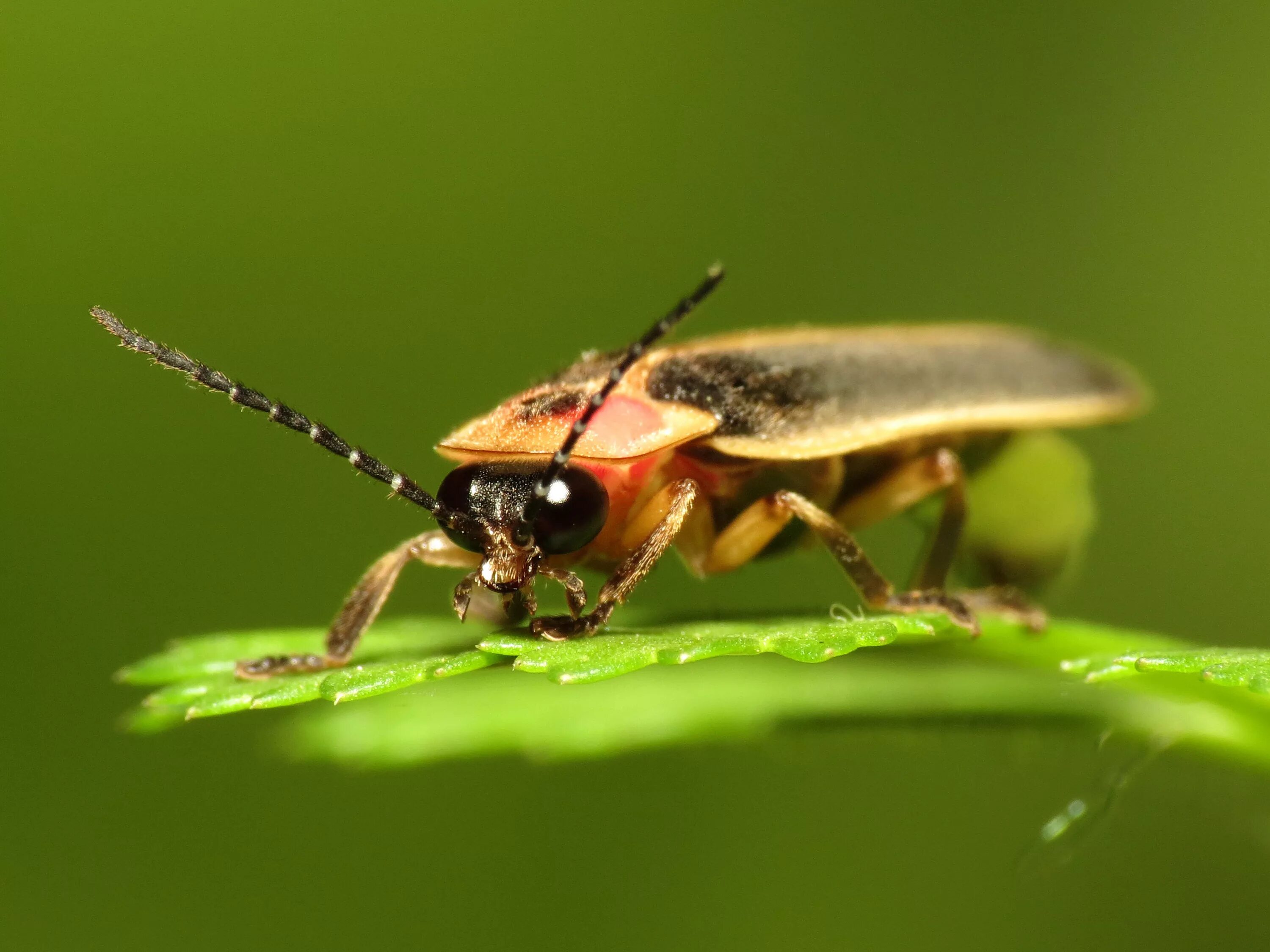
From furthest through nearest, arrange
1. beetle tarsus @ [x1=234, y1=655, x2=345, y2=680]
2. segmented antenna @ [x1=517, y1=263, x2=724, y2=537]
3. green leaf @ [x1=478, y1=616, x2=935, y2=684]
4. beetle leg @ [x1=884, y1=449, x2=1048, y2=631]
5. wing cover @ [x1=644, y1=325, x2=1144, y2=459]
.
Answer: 1. beetle leg @ [x1=884, y1=449, x2=1048, y2=631]
2. wing cover @ [x1=644, y1=325, x2=1144, y2=459]
3. beetle tarsus @ [x1=234, y1=655, x2=345, y2=680]
4. segmented antenna @ [x1=517, y1=263, x2=724, y2=537]
5. green leaf @ [x1=478, y1=616, x2=935, y2=684]

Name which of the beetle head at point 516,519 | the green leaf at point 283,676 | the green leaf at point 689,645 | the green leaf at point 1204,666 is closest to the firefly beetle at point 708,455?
the beetle head at point 516,519

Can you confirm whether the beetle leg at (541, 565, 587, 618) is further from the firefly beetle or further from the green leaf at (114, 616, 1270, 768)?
the green leaf at (114, 616, 1270, 768)

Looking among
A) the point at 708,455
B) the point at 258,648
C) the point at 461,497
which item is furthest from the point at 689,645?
the point at 258,648

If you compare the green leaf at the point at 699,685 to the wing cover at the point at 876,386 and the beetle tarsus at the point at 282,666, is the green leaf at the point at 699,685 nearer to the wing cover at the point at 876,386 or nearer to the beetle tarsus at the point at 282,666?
the beetle tarsus at the point at 282,666

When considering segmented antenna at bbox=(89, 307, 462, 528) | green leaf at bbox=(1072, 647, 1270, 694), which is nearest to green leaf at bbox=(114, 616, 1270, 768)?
green leaf at bbox=(1072, 647, 1270, 694)

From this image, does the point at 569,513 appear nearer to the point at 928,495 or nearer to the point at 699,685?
the point at 699,685

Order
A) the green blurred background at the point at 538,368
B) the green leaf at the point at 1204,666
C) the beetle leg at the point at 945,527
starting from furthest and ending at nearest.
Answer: the green blurred background at the point at 538,368, the beetle leg at the point at 945,527, the green leaf at the point at 1204,666

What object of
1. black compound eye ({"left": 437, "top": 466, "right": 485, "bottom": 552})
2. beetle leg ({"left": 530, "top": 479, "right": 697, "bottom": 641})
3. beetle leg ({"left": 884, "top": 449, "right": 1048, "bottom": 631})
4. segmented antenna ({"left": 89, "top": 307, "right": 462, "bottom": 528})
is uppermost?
segmented antenna ({"left": 89, "top": 307, "right": 462, "bottom": 528})
